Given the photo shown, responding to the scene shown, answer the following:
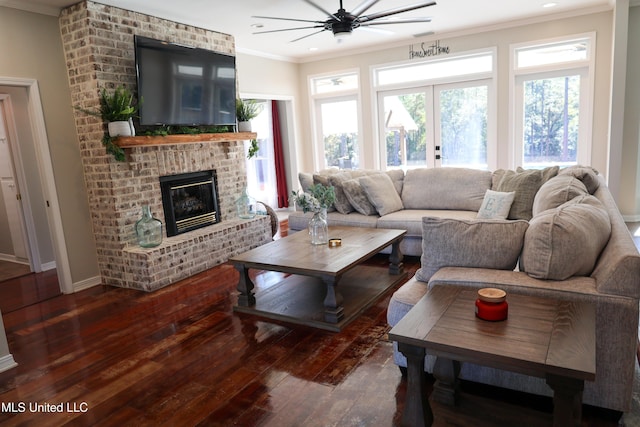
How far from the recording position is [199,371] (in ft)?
8.69

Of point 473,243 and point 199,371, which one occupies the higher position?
point 473,243

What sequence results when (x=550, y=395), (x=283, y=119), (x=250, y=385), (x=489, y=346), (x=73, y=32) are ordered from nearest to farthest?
(x=489, y=346) < (x=550, y=395) < (x=250, y=385) < (x=73, y=32) < (x=283, y=119)

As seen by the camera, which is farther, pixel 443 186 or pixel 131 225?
pixel 443 186

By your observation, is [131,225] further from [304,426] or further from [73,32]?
[304,426]

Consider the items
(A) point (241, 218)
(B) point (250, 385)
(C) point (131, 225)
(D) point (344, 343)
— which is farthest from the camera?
(A) point (241, 218)

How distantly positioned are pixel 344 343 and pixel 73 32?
3.86 m

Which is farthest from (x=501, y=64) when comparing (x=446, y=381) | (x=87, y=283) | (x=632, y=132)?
(x=87, y=283)

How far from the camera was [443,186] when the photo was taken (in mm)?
5090

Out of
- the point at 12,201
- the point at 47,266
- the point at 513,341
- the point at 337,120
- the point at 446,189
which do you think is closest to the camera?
the point at 513,341

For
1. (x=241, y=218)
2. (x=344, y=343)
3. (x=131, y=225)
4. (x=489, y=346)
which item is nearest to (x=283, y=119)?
(x=241, y=218)

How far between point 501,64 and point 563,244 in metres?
4.94

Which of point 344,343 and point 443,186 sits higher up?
Result: point 443,186

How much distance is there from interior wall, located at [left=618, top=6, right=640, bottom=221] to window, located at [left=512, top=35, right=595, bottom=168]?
41 cm

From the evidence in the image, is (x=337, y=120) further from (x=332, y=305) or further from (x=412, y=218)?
(x=332, y=305)
